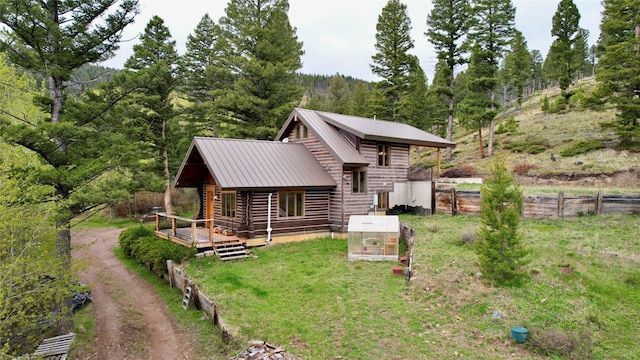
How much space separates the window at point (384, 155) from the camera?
20.4m

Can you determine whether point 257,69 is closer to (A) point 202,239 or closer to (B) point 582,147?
(A) point 202,239

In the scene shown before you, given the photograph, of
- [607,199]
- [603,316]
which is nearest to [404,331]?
[603,316]

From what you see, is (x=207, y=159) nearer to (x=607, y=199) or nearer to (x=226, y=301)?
(x=226, y=301)

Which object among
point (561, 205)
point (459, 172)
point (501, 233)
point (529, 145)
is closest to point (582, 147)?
point (529, 145)

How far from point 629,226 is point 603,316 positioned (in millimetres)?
6962

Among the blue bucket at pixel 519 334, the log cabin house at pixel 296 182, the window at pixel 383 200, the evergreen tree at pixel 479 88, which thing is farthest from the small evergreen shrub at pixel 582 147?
the blue bucket at pixel 519 334

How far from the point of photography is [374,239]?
45.3ft

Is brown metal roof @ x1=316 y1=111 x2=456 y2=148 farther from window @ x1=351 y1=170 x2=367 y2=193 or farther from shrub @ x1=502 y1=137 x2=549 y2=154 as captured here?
shrub @ x1=502 y1=137 x2=549 y2=154

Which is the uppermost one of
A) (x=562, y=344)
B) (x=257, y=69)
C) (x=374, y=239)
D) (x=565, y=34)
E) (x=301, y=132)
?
(x=565, y=34)

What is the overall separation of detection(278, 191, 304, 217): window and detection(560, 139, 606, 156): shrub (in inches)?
830

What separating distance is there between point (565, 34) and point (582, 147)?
2355 centimetres

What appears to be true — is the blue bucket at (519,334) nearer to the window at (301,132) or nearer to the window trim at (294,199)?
the window trim at (294,199)

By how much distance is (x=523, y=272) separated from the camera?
9.43 metres

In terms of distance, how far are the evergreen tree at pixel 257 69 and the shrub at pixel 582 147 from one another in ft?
70.3
